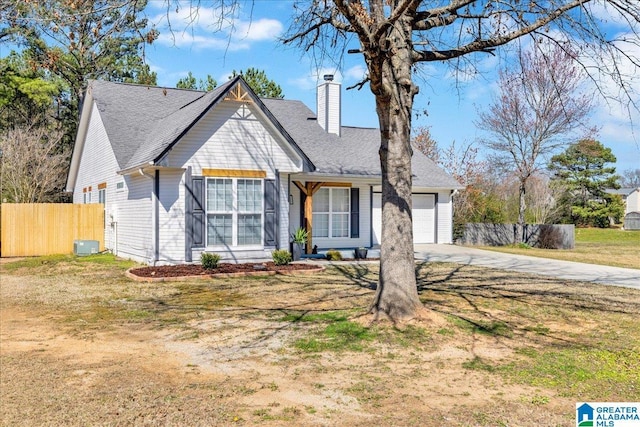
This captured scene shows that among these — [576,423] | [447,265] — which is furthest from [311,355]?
[447,265]

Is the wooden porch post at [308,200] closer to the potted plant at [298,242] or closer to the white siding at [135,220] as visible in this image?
the potted plant at [298,242]

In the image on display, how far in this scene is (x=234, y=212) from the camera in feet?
52.4

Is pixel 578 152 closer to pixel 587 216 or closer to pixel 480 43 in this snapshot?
pixel 587 216

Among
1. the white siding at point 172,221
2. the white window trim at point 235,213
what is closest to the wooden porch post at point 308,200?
the white window trim at point 235,213

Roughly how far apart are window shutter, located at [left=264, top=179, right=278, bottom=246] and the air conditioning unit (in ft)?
24.0

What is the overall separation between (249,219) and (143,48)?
10148mm

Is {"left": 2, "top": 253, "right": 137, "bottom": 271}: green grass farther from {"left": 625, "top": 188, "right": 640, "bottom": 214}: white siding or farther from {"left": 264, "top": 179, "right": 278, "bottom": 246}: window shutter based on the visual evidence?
{"left": 625, "top": 188, "right": 640, "bottom": 214}: white siding

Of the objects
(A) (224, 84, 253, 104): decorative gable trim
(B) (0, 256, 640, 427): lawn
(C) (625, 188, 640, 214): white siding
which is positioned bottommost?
(B) (0, 256, 640, 427): lawn

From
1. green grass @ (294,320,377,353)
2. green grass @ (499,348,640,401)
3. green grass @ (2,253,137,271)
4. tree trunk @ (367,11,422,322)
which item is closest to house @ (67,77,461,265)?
green grass @ (2,253,137,271)

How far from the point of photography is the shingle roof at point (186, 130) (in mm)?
16600

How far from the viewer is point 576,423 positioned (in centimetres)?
452

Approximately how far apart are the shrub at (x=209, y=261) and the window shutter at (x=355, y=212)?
744 cm

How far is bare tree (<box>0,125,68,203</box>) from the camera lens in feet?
85.8

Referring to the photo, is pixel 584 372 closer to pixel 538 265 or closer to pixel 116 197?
pixel 538 265
